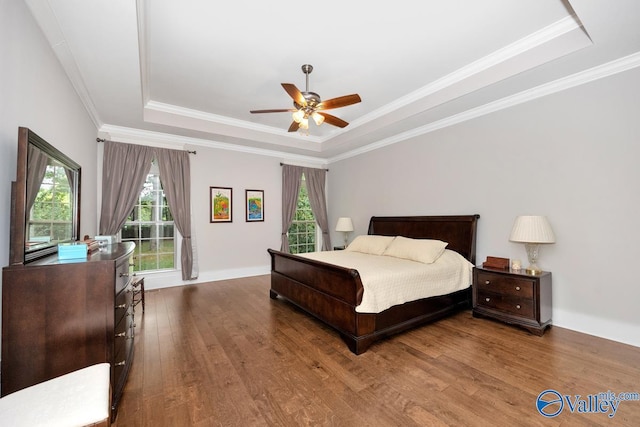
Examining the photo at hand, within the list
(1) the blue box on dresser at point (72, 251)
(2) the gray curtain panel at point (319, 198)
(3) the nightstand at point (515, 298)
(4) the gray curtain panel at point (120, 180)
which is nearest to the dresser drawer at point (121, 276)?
(1) the blue box on dresser at point (72, 251)

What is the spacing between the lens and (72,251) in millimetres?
1810

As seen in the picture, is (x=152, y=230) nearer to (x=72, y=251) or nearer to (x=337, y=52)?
(x=72, y=251)

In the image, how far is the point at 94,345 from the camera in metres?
1.68

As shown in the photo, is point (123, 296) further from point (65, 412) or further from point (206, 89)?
point (206, 89)

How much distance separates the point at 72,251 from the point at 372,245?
3.54m

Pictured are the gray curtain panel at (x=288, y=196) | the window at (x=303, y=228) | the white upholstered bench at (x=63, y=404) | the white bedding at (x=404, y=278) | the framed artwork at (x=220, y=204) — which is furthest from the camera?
the window at (x=303, y=228)

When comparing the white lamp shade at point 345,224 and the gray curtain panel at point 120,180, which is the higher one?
the gray curtain panel at point 120,180

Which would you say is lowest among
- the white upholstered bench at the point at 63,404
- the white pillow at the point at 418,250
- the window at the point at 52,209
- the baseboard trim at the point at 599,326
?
the baseboard trim at the point at 599,326

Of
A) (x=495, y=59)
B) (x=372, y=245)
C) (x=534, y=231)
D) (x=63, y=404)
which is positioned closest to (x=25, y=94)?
(x=63, y=404)

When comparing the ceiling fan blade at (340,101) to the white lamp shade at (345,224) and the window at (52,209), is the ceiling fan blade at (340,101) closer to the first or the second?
the window at (52,209)

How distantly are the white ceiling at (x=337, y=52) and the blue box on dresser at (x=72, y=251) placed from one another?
1659mm

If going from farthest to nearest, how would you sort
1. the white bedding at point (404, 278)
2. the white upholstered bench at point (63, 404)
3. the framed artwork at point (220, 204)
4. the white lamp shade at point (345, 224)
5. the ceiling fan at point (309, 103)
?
the white lamp shade at point (345, 224)
the framed artwork at point (220, 204)
the ceiling fan at point (309, 103)
the white bedding at point (404, 278)
the white upholstered bench at point (63, 404)

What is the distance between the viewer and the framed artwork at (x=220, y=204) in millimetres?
5137

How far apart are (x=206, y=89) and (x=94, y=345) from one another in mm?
3168
